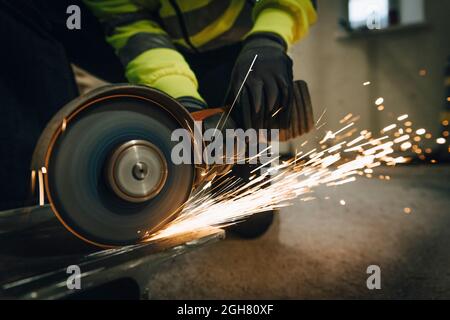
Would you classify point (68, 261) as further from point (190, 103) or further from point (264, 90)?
point (264, 90)

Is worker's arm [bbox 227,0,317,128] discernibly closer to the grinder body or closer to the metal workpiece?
the grinder body

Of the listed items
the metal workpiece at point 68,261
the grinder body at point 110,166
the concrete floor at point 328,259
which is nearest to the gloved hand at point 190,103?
the grinder body at point 110,166

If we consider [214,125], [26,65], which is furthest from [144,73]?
[26,65]

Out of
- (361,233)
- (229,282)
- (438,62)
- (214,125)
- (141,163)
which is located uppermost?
(438,62)

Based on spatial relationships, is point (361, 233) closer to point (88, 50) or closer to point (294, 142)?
point (88, 50)

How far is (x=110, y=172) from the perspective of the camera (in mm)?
999

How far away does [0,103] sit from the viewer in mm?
1618

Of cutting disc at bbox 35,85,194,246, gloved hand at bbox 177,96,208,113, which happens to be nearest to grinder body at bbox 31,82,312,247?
cutting disc at bbox 35,85,194,246

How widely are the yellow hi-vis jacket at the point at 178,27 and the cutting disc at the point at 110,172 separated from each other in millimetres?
350

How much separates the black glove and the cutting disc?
0.34m

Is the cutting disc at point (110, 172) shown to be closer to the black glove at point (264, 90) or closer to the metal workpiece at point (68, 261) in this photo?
the metal workpiece at point (68, 261)

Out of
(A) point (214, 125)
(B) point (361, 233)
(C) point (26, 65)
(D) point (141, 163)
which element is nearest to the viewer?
(D) point (141, 163)

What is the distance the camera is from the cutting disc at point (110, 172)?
39.6 inches
